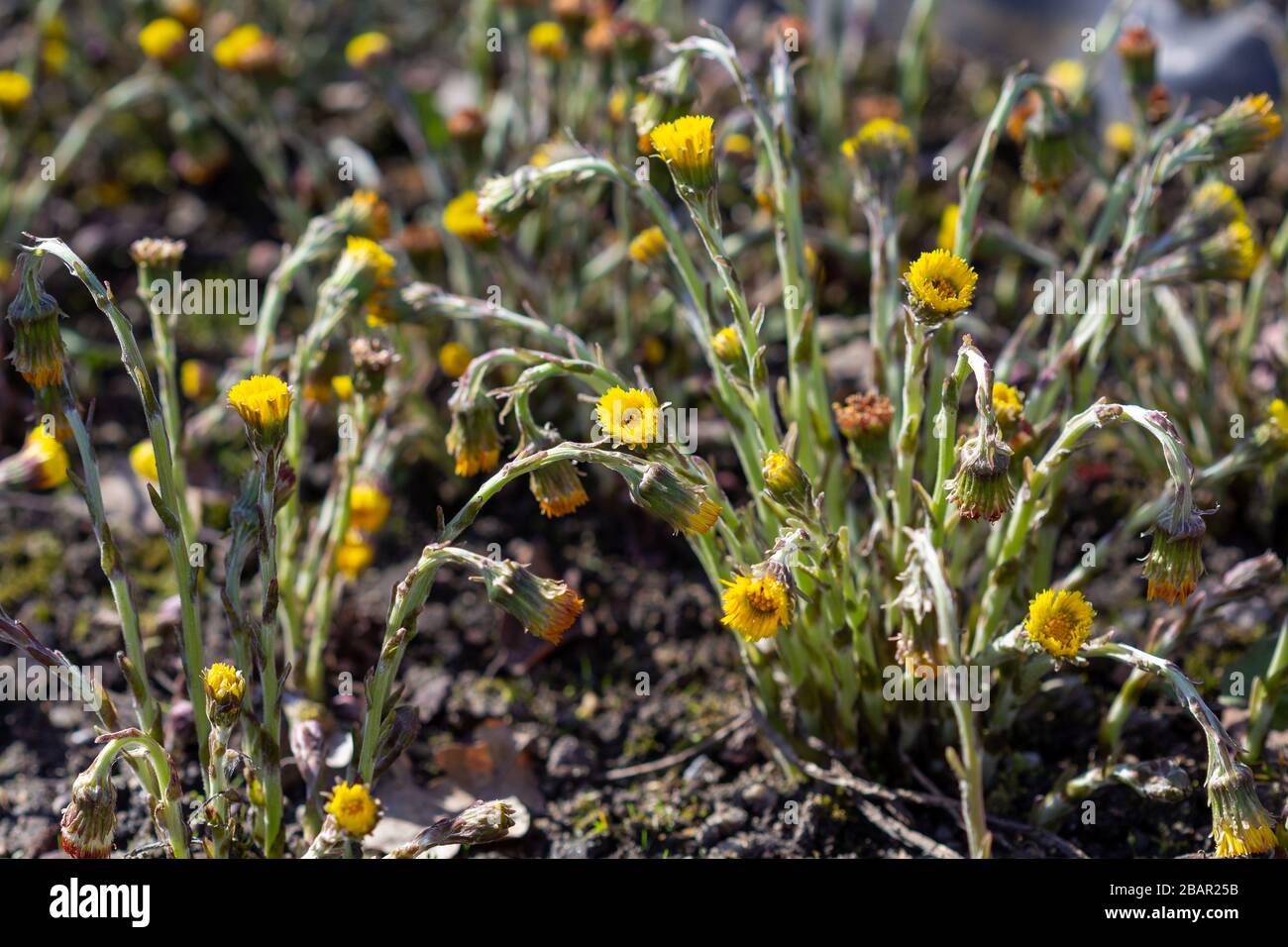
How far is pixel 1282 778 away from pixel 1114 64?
8.73 ft

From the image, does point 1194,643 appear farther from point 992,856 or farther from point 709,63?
point 709,63

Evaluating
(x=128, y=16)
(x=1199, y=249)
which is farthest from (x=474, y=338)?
(x=128, y=16)

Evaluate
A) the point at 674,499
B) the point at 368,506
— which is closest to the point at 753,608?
the point at 674,499

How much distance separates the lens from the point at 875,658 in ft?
7.73

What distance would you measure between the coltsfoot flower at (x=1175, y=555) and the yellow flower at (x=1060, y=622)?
12cm

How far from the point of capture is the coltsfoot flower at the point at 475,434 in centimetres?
217

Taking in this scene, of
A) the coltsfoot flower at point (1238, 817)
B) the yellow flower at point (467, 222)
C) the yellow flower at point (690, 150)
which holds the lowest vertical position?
the coltsfoot flower at point (1238, 817)

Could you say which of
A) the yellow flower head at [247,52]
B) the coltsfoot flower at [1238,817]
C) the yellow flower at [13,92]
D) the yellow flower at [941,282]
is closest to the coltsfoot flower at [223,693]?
the yellow flower at [941,282]

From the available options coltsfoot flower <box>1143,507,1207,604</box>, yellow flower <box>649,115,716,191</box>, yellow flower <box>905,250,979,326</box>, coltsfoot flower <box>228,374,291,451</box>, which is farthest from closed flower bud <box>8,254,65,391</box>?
Answer: coltsfoot flower <box>1143,507,1207,604</box>

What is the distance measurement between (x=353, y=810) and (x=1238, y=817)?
129 centimetres

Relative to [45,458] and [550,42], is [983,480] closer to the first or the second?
[45,458]

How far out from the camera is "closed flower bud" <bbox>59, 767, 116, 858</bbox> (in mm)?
1815

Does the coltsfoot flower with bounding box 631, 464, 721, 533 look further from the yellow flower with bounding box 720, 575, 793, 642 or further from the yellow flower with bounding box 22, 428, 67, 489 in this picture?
the yellow flower with bounding box 22, 428, 67, 489

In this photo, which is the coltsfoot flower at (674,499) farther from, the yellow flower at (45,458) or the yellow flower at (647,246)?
the yellow flower at (45,458)
